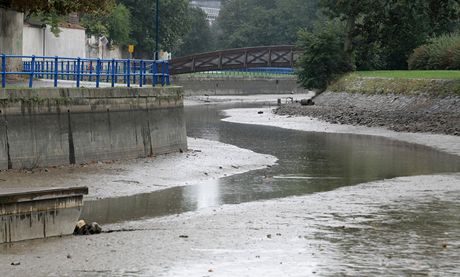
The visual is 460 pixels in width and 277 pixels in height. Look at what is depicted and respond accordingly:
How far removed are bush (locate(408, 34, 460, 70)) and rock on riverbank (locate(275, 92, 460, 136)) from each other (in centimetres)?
740

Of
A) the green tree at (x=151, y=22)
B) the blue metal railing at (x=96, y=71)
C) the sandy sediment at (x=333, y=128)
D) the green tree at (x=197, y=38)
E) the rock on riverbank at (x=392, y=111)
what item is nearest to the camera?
the blue metal railing at (x=96, y=71)

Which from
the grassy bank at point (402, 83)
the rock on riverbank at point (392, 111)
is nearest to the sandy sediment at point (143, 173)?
the rock on riverbank at point (392, 111)

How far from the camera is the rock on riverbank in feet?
155

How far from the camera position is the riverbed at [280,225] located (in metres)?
16.1

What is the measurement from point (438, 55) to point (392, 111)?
619 inches

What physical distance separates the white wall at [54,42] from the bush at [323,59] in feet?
53.9

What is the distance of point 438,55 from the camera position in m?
69.5

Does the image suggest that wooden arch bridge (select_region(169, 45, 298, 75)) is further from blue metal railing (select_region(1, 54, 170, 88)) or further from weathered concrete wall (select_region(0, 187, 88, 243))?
weathered concrete wall (select_region(0, 187, 88, 243))

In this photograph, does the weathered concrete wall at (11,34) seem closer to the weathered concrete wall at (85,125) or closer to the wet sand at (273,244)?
the weathered concrete wall at (85,125)

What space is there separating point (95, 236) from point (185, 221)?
259 cm

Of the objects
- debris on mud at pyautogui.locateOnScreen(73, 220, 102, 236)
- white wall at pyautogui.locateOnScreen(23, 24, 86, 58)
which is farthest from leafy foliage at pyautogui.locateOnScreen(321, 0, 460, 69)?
debris on mud at pyautogui.locateOnScreen(73, 220, 102, 236)

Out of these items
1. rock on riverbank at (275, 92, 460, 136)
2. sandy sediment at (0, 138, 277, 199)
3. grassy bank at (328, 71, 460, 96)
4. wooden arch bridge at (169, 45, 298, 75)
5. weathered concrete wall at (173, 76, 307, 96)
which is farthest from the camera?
weathered concrete wall at (173, 76, 307, 96)

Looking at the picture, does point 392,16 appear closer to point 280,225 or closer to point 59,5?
point 59,5

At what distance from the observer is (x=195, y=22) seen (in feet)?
523
